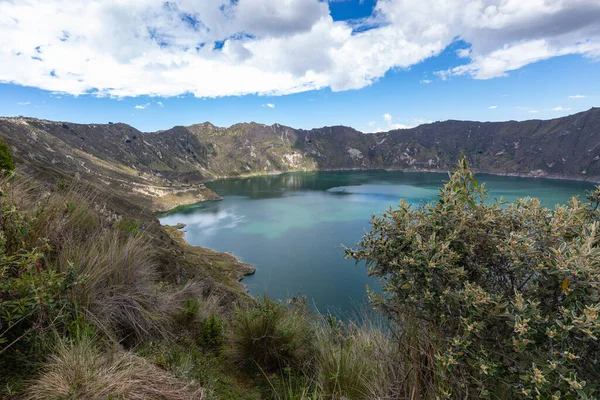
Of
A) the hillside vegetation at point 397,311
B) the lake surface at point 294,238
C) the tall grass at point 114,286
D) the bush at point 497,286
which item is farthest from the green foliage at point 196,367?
the lake surface at point 294,238

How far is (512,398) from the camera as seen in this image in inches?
97.4

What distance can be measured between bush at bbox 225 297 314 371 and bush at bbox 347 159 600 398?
2.03 m

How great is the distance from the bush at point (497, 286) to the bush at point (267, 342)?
203 cm

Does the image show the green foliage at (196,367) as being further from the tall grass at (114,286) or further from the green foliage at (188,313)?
the green foliage at (188,313)

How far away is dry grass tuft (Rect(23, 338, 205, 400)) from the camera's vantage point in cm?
198

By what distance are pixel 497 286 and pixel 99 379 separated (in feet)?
11.5

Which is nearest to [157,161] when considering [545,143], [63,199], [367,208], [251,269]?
[367,208]

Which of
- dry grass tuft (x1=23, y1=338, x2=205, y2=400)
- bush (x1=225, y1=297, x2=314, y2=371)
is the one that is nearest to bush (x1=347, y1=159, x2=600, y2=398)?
bush (x1=225, y1=297, x2=314, y2=371)

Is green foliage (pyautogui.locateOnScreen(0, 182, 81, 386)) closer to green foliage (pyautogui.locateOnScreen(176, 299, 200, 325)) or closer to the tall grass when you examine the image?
the tall grass

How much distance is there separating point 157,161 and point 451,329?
620 ft

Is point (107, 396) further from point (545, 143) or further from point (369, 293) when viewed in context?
point (545, 143)

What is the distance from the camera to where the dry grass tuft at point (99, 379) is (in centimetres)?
198

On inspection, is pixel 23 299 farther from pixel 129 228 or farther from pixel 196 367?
pixel 129 228

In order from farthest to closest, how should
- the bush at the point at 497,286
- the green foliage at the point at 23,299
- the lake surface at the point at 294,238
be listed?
the lake surface at the point at 294,238, the green foliage at the point at 23,299, the bush at the point at 497,286
